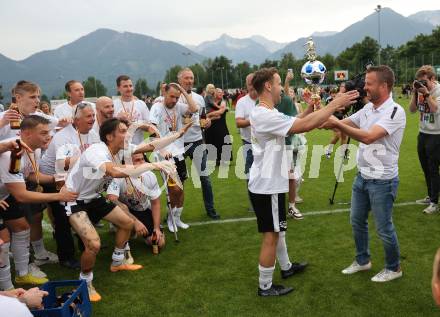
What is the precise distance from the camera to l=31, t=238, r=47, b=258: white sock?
239 inches

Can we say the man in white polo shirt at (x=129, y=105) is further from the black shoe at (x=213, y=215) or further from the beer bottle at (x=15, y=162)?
the beer bottle at (x=15, y=162)

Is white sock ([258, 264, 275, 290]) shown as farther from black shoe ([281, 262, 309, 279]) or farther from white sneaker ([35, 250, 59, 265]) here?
white sneaker ([35, 250, 59, 265])

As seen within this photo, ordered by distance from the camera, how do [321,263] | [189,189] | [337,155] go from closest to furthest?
[321,263] < [189,189] < [337,155]

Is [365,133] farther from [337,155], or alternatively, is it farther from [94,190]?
[337,155]

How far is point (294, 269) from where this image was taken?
16.9ft

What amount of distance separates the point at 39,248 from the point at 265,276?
3.43 meters

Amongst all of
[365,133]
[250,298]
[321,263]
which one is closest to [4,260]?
[250,298]

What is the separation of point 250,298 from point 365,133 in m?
2.12

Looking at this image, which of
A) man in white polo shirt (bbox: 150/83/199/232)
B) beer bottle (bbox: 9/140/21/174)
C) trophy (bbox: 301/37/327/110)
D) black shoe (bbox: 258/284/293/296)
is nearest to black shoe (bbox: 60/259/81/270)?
→ man in white polo shirt (bbox: 150/83/199/232)

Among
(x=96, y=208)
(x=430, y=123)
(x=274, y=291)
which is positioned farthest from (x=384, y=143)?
(x=96, y=208)

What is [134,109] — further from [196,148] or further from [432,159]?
[432,159]

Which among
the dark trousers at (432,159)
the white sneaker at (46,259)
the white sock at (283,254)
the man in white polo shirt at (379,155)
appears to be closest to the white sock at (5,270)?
the white sneaker at (46,259)

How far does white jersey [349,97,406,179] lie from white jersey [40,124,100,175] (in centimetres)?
354

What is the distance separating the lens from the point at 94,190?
16.4 feet
